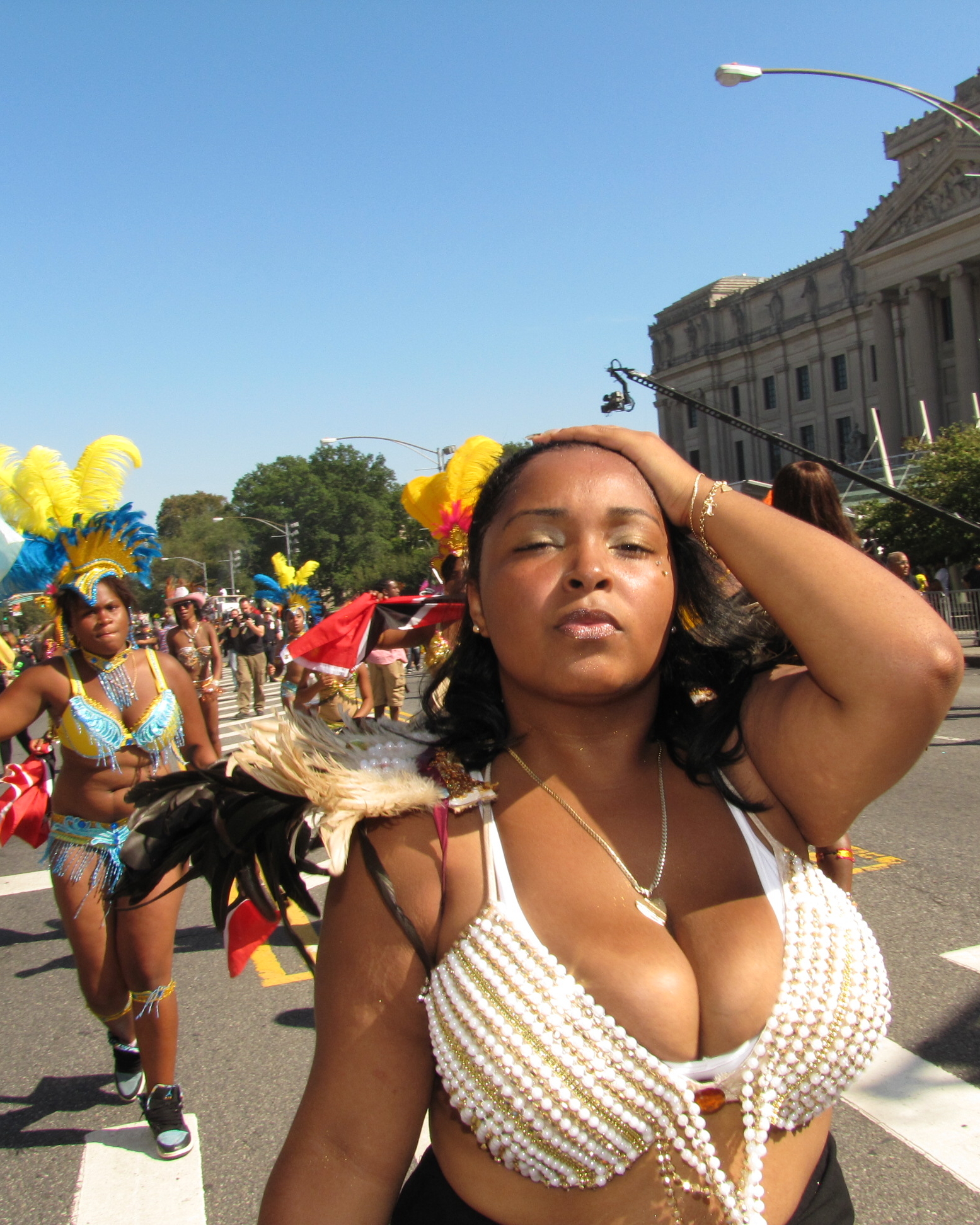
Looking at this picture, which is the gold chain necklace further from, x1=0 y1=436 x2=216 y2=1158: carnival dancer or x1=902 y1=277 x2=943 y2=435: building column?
x1=902 y1=277 x2=943 y2=435: building column

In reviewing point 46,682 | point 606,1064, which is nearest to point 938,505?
point 46,682

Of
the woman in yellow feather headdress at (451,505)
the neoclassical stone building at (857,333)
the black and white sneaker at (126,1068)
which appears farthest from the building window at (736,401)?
the black and white sneaker at (126,1068)

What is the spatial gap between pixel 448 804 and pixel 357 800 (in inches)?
5.6

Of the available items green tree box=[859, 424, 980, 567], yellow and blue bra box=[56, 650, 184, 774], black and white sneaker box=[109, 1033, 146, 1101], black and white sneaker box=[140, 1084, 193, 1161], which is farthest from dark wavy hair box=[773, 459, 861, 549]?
green tree box=[859, 424, 980, 567]

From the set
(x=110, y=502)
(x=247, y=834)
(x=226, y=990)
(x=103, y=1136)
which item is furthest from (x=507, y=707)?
(x=226, y=990)

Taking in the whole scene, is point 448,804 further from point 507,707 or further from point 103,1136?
point 103,1136

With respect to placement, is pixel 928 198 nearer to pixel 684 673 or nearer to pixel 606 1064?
pixel 684 673

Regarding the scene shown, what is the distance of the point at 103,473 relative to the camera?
467 cm

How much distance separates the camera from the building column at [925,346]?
182 ft

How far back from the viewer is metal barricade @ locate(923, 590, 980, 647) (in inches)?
818

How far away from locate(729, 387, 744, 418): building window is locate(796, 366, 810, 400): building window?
5564 mm

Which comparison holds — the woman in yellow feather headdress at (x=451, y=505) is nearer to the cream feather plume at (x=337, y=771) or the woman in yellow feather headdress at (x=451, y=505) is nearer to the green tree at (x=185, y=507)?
the cream feather plume at (x=337, y=771)

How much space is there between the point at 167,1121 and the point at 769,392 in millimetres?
75008

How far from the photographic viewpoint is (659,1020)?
1.39 m
